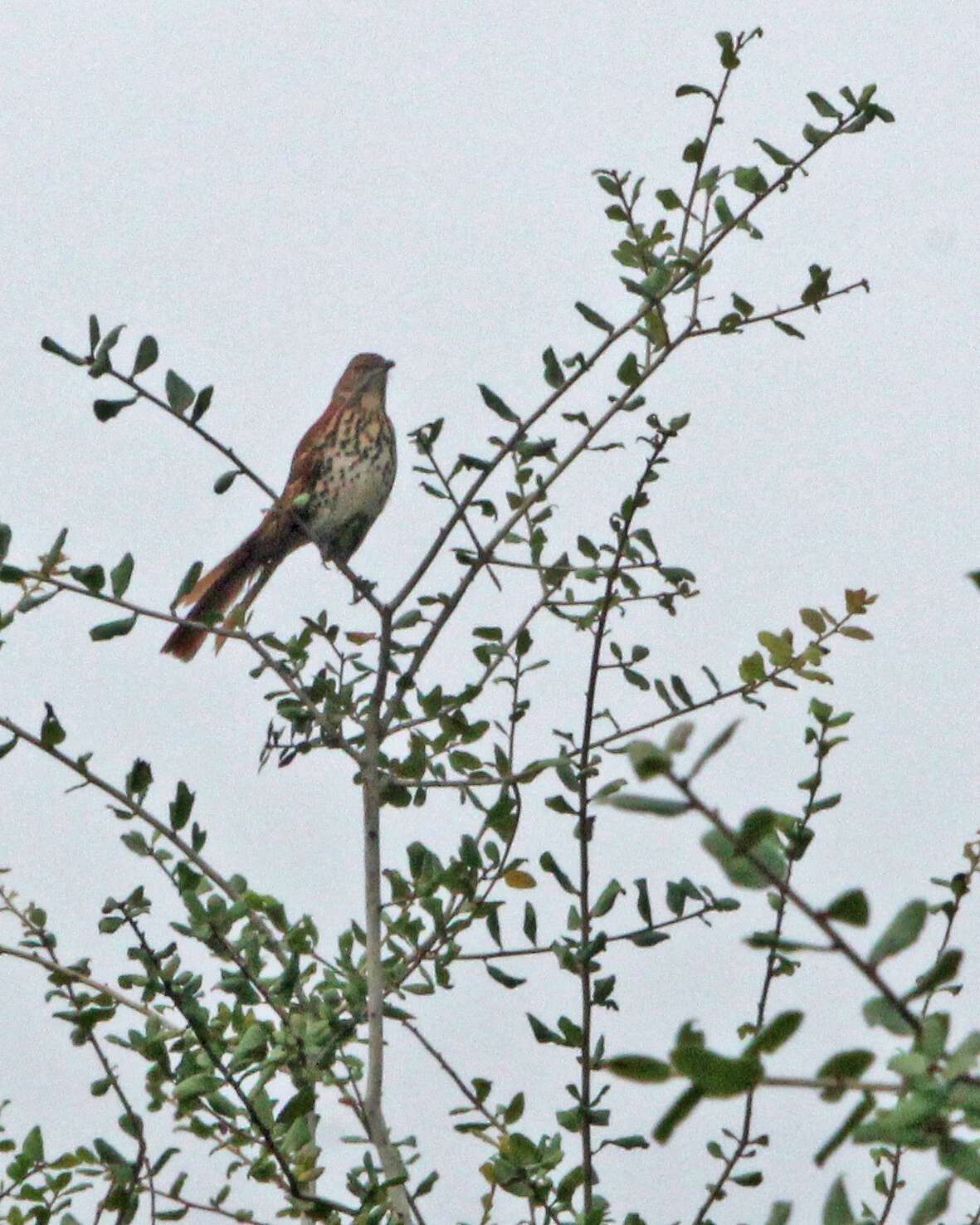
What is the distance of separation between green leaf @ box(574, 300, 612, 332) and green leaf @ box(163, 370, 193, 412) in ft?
2.21

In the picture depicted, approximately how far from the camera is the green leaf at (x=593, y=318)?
3.34m

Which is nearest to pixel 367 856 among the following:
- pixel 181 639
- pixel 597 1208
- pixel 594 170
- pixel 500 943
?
pixel 500 943

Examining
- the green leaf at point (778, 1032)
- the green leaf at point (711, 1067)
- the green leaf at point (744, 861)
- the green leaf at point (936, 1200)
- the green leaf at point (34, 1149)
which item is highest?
the green leaf at point (34, 1149)

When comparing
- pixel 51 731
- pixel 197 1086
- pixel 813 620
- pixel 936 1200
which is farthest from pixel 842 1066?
pixel 813 620

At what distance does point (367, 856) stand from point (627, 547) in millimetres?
730

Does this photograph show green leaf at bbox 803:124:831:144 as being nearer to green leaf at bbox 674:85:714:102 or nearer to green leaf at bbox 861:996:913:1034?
green leaf at bbox 674:85:714:102

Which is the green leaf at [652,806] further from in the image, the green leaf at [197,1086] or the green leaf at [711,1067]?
the green leaf at [197,1086]

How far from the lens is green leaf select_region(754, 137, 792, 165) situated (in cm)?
349

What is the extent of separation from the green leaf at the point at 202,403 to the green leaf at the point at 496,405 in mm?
453

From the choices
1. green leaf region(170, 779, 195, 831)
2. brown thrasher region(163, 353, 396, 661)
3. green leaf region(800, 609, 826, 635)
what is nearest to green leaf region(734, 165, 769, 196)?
green leaf region(800, 609, 826, 635)

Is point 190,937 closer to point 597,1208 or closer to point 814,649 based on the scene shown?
point 597,1208

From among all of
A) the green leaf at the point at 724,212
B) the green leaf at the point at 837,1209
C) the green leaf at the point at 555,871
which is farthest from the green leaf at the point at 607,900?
the green leaf at the point at 837,1209

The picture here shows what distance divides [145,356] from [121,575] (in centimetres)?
35

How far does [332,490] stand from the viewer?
602 cm
